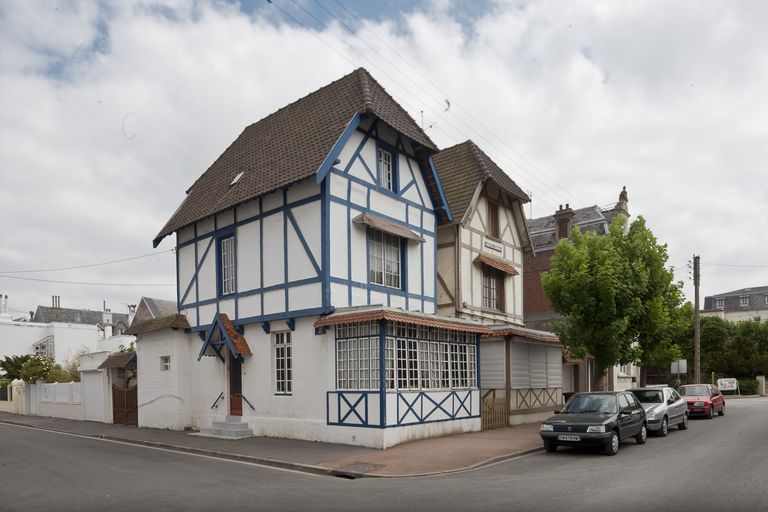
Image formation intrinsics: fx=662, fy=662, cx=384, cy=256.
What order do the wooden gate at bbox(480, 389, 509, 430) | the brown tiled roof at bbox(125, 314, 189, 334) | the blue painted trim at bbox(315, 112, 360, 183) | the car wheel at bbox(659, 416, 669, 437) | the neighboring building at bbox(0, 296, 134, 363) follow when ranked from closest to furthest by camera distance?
the blue painted trim at bbox(315, 112, 360, 183) → the car wheel at bbox(659, 416, 669, 437) → the wooden gate at bbox(480, 389, 509, 430) → the brown tiled roof at bbox(125, 314, 189, 334) → the neighboring building at bbox(0, 296, 134, 363)

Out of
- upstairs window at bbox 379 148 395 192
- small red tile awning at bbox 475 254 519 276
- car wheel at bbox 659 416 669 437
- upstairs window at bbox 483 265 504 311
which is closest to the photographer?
car wheel at bbox 659 416 669 437

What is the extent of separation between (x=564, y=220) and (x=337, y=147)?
21.1m

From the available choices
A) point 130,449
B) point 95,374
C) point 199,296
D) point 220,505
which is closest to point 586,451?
point 220,505

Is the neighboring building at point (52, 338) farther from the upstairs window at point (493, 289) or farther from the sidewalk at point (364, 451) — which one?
the sidewalk at point (364, 451)

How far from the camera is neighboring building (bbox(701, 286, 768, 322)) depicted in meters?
76.8

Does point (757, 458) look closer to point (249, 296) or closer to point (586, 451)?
point (586, 451)

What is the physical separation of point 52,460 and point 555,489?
1082 cm

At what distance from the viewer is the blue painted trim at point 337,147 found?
54.7ft

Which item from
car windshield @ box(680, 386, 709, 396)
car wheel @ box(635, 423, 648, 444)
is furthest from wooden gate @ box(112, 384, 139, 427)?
car windshield @ box(680, 386, 709, 396)

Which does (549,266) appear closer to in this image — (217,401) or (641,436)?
(641,436)

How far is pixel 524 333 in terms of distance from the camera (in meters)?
21.8

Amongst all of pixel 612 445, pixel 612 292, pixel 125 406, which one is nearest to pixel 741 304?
pixel 612 292

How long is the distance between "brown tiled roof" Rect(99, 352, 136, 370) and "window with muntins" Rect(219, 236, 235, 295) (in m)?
6.42

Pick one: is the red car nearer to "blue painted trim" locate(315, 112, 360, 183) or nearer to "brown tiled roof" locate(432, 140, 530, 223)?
"brown tiled roof" locate(432, 140, 530, 223)
